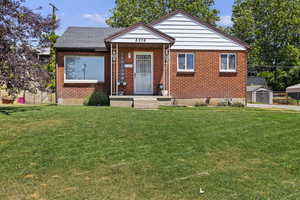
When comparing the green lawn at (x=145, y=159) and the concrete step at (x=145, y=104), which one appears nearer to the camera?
the green lawn at (x=145, y=159)

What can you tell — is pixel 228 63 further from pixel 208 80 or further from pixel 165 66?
pixel 165 66

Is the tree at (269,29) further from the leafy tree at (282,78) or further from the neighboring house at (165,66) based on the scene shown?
the neighboring house at (165,66)

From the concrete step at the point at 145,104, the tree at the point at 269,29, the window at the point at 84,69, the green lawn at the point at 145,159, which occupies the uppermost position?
the tree at the point at 269,29

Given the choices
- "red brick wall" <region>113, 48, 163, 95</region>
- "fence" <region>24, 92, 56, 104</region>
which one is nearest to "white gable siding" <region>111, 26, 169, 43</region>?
"red brick wall" <region>113, 48, 163, 95</region>

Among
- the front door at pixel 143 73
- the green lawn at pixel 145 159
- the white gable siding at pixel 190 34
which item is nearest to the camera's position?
the green lawn at pixel 145 159

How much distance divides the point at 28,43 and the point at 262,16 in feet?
130

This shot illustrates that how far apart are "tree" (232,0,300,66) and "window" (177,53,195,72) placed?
28.8 m

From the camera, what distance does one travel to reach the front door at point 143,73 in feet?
49.6

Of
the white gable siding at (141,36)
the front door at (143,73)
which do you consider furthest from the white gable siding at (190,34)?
the white gable siding at (141,36)

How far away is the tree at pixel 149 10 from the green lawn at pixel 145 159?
30927mm

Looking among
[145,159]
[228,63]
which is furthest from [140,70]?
[145,159]

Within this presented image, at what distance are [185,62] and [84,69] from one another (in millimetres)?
5651

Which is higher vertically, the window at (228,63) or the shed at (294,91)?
the window at (228,63)

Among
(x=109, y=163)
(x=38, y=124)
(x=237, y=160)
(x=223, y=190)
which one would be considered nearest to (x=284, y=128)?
(x=237, y=160)
